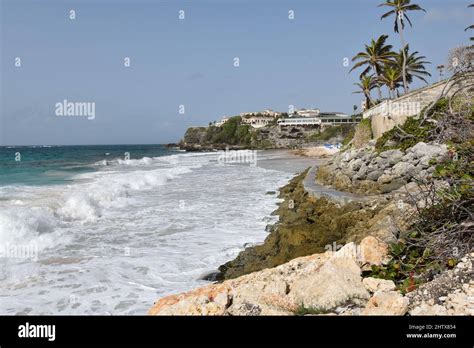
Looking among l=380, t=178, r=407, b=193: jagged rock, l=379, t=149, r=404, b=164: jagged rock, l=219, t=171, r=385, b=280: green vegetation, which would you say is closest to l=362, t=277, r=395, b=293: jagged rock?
l=219, t=171, r=385, b=280: green vegetation

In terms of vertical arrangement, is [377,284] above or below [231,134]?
below

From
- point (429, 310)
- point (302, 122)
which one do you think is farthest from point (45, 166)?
point (302, 122)

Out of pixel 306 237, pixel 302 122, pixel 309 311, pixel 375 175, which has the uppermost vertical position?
pixel 302 122

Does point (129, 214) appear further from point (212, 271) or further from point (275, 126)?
point (275, 126)

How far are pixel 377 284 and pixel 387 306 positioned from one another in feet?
2.87

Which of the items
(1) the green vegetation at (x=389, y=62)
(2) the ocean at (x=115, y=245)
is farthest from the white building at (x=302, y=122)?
(2) the ocean at (x=115, y=245)

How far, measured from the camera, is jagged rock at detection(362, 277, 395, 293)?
451 centimetres

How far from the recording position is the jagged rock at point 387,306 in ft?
12.2

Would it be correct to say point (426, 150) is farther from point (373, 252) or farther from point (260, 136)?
point (260, 136)

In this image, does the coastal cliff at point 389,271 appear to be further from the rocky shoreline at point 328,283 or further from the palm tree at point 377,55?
the palm tree at point 377,55

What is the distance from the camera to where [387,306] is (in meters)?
3.76

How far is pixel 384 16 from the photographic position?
27.9 metres

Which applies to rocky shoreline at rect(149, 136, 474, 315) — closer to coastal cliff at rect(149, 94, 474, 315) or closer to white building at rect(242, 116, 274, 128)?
coastal cliff at rect(149, 94, 474, 315)
